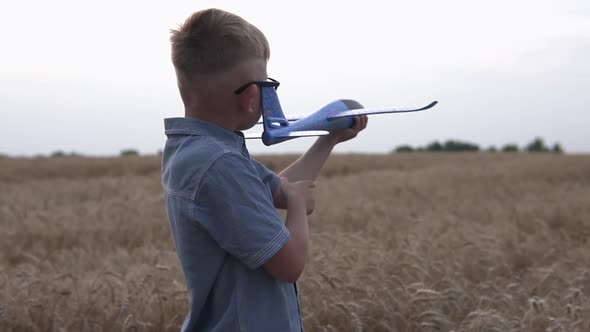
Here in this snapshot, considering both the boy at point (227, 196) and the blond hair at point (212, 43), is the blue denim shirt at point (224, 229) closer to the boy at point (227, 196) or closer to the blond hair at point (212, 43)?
the boy at point (227, 196)

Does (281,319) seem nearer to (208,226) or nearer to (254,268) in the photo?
(254,268)

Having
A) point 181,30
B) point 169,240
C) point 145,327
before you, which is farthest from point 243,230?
point 169,240

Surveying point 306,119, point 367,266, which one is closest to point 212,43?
point 306,119

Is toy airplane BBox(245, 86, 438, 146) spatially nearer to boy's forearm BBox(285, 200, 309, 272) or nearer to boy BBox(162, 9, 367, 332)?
boy BBox(162, 9, 367, 332)

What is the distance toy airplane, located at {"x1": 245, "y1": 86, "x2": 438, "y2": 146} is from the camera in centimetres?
161

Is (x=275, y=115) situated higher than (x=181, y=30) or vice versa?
(x=181, y=30)

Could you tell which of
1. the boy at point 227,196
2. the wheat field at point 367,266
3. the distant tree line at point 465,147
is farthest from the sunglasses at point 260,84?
the distant tree line at point 465,147

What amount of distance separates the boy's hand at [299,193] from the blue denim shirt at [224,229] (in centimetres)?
4

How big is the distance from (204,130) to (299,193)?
11.1 inches

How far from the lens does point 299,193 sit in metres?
1.66

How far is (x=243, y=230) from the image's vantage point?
Answer: 4.93 feet

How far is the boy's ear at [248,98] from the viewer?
158cm

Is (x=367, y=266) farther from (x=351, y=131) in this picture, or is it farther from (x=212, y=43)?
(x=212, y=43)

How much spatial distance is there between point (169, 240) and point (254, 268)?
4023 millimetres
